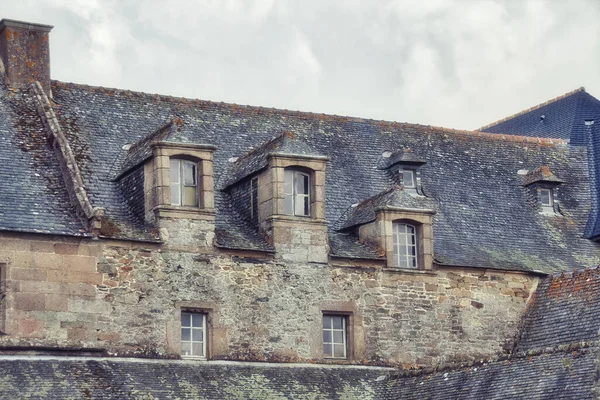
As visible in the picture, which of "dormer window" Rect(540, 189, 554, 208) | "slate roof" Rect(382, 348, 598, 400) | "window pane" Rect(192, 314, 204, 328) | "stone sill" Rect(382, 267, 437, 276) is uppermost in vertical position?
"dormer window" Rect(540, 189, 554, 208)

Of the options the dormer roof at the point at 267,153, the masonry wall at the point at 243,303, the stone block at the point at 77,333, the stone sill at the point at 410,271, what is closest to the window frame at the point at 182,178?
the masonry wall at the point at 243,303

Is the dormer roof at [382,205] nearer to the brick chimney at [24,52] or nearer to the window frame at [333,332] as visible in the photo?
the window frame at [333,332]

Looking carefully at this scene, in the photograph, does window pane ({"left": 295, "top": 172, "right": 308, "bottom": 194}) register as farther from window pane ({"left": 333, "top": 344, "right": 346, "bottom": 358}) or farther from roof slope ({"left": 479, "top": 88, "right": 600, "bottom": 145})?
roof slope ({"left": 479, "top": 88, "right": 600, "bottom": 145})

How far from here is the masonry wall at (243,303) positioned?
2620cm

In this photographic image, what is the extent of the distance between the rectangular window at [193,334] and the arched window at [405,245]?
4.42m

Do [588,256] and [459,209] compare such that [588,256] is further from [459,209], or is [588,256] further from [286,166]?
[286,166]

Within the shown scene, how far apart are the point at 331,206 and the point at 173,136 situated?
13.7 ft

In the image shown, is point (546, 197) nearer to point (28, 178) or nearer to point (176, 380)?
point (176, 380)

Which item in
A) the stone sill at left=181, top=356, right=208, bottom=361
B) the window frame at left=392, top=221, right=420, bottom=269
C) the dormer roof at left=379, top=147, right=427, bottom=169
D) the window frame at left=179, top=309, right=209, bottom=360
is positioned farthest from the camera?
the dormer roof at left=379, top=147, right=427, bottom=169

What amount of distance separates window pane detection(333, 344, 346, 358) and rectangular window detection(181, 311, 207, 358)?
273 cm

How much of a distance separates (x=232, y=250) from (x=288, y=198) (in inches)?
67.2

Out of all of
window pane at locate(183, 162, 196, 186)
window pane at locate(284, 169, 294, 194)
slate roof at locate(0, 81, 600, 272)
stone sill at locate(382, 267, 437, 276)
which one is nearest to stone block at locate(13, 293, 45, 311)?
slate roof at locate(0, 81, 600, 272)

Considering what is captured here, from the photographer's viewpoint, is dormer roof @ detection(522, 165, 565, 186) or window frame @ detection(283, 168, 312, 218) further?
dormer roof @ detection(522, 165, 565, 186)

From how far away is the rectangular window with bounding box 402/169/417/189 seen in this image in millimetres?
32125
